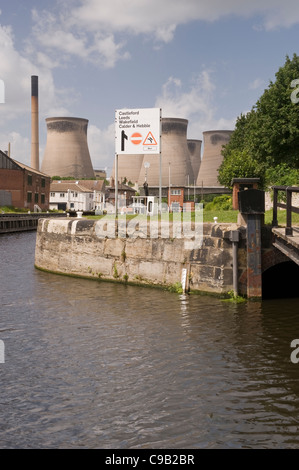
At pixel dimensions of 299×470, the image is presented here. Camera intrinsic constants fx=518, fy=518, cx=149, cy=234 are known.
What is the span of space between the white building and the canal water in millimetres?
80846

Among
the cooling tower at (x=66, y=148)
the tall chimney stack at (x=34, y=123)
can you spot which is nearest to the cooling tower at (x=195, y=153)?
the cooling tower at (x=66, y=148)

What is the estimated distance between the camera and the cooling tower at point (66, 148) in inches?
4690

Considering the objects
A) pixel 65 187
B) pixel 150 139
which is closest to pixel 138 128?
pixel 150 139

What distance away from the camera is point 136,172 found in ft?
420

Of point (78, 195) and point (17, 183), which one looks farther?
point (78, 195)

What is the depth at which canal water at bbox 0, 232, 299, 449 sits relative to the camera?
7.23 metres

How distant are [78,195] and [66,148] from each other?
25814 mm

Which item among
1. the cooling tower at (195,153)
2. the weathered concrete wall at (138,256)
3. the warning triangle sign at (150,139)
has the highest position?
the cooling tower at (195,153)

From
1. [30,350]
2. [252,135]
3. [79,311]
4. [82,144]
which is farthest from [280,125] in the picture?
[82,144]

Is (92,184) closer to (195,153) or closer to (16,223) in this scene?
(195,153)

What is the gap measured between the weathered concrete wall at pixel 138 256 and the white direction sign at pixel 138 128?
515 cm

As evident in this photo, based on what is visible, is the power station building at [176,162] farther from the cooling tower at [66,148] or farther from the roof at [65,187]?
the roof at [65,187]

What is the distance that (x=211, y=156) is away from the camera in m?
131

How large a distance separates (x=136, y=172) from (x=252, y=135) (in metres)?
85.8
